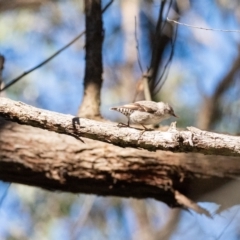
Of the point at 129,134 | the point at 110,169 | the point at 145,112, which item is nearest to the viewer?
the point at 129,134

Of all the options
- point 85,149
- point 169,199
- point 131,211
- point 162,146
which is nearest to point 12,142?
point 85,149

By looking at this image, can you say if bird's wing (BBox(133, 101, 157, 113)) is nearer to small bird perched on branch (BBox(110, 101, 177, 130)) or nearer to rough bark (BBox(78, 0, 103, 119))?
small bird perched on branch (BBox(110, 101, 177, 130))

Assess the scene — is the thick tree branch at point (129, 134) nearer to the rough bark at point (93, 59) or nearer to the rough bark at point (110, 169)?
the rough bark at point (110, 169)

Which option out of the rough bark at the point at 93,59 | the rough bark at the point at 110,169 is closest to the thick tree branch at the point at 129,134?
the rough bark at the point at 110,169

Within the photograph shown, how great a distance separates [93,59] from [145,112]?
82cm

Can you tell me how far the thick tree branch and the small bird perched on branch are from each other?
1.34 feet

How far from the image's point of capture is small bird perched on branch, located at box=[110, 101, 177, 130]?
2363 millimetres

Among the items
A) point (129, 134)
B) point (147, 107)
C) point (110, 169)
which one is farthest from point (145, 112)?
point (129, 134)

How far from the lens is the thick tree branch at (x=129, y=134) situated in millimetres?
1832

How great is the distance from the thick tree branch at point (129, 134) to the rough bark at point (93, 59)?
104 centimetres

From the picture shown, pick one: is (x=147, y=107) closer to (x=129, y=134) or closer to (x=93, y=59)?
(x=129, y=134)

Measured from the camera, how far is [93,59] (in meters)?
3.09

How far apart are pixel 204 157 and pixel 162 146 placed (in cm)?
81

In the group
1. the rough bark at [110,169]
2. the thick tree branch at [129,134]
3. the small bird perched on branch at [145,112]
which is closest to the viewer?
the thick tree branch at [129,134]
